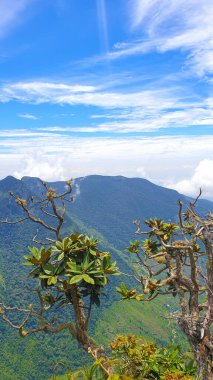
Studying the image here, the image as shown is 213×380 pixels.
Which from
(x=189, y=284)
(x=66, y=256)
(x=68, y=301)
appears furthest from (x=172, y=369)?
(x=66, y=256)

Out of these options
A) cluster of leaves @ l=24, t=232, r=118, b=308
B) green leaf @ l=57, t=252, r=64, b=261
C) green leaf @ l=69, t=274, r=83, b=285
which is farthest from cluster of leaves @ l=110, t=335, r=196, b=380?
green leaf @ l=57, t=252, r=64, b=261

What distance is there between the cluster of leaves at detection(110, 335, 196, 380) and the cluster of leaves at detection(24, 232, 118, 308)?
131cm

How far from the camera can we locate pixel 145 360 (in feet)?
28.5

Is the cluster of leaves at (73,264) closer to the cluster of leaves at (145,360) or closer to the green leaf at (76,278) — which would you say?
the green leaf at (76,278)

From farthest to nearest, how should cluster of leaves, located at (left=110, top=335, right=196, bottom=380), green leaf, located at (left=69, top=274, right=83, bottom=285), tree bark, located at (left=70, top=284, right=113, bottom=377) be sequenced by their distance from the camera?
tree bark, located at (left=70, top=284, right=113, bottom=377) < cluster of leaves, located at (left=110, top=335, right=196, bottom=380) < green leaf, located at (left=69, top=274, right=83, bottom=285)

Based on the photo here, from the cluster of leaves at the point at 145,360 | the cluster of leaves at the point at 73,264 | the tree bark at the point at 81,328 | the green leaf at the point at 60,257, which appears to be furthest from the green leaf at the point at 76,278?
the cluster of leaves at the point at 145,360

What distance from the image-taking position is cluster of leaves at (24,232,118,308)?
28.2 feet

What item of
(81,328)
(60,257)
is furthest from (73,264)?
(81,328)

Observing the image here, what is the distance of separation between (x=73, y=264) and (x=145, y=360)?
9.27ft

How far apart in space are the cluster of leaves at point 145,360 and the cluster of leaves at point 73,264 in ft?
4.31

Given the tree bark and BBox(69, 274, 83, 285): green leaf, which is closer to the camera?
BBox(69, 274, 83, 285): green leaf

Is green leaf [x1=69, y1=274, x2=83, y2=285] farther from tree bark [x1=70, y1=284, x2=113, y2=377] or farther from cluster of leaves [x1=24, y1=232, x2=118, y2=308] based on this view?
tree bark [x1=70, y1=284, x2=113, y2=377]

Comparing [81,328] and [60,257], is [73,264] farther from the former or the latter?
[81,328]

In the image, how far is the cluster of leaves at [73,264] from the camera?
8602mm
